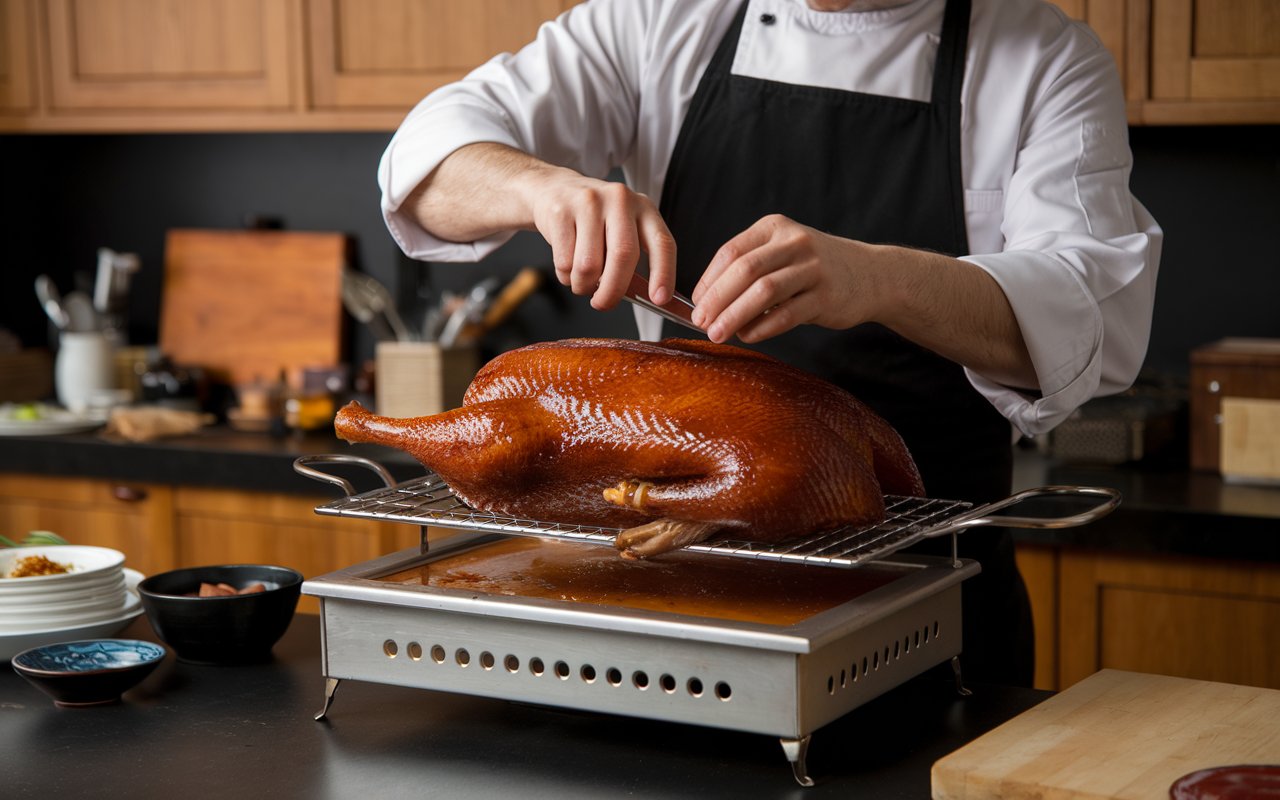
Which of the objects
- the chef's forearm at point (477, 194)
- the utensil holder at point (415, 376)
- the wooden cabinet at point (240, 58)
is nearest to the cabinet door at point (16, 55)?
the wooden cabinet at point (240, 58)

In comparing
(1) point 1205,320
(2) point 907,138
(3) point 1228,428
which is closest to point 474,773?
(2) point 907,138

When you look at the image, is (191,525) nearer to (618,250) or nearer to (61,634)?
(61,634)

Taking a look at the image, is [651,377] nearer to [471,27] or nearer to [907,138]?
[907,138]

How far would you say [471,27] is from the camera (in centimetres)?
300

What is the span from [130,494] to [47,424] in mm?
283

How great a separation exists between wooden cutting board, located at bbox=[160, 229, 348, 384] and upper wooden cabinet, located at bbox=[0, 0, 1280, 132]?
0.36 m

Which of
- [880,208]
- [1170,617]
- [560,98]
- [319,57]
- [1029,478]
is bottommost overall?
[1170,617]

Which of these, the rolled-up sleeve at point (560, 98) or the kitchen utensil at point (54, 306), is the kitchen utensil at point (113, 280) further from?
the rolled-up sleeve at point (560, 98)

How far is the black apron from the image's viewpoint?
1666 millimetres

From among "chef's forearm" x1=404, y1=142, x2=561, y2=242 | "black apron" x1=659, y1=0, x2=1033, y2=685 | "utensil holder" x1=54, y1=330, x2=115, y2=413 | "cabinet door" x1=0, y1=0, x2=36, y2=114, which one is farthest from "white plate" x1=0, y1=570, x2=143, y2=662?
"cabinet door" x1=0, y1=0, x2=36, y2=114

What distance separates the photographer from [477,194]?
1.55 m

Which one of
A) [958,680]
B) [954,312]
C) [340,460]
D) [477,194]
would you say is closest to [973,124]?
[954,312]

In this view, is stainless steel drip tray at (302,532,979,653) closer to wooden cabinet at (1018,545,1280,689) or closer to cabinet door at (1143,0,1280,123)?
wooden cabinet at (1018,545,1280,689)

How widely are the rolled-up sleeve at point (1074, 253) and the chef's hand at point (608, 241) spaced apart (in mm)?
331
